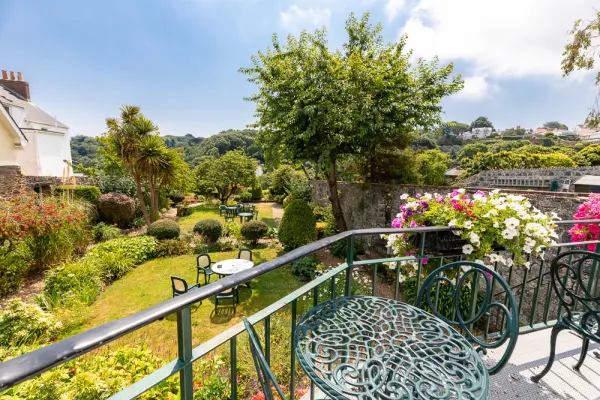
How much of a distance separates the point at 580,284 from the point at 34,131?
22.7 m

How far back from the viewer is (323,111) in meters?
6.36

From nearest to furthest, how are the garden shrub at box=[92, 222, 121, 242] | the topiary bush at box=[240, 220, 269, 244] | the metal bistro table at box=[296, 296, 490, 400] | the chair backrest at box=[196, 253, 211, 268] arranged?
the metal bistro table at box=[296, 296, 490, 400] → the chair backrest at box=[196, 253, 211, 268] → the garden shrub at box=[92, 222, 121, 242] → the topiary bush at box=[240, 220, 269, 244]

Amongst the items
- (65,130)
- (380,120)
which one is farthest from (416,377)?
(65,130)

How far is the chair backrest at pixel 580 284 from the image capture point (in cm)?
165

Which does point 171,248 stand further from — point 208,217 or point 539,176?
point 539,176

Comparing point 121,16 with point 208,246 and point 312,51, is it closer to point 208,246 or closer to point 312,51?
point 312,51

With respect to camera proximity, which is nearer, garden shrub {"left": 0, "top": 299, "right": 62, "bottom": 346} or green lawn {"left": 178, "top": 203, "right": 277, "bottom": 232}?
garden shrub {"left": 0, "top": 299, "right": 62, "bottom": 346}

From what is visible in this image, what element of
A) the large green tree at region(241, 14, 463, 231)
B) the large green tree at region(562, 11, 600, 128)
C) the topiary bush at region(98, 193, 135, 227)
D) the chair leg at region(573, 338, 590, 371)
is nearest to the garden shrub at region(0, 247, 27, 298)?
the topiary bush at region(98, 193, 135, 227)

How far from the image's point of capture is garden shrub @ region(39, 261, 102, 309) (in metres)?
4.98

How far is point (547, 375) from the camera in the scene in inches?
71.7

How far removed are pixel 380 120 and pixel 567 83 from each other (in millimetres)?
5134

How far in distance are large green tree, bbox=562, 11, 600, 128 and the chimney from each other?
91.1 ft

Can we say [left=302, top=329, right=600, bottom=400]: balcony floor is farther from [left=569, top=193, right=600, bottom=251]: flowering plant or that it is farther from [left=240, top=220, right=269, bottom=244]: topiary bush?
[left=240, top=220, right=269, bottom=244]: topiary bush

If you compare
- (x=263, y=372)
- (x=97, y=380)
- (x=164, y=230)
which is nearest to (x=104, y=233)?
(x=164, y=230)
